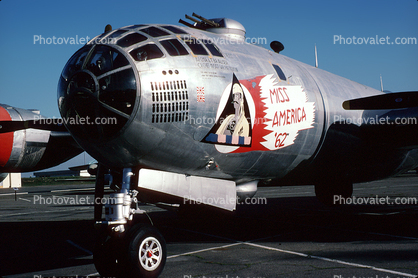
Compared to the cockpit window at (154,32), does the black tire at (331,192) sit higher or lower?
lower

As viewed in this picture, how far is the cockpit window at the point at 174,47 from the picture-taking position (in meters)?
6.81

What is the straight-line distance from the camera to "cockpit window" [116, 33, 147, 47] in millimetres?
6530

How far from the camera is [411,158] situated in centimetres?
1301

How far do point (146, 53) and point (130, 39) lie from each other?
0.40 meters

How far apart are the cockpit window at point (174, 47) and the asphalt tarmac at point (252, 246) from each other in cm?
364

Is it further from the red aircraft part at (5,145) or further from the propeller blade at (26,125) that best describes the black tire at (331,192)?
the red aircraft part at (5,145)

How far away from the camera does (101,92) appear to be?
612 centimetres

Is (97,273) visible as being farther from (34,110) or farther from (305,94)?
(34,110)

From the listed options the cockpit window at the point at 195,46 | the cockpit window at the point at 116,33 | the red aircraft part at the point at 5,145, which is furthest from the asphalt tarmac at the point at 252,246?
the cockpit window at the point at 116,33

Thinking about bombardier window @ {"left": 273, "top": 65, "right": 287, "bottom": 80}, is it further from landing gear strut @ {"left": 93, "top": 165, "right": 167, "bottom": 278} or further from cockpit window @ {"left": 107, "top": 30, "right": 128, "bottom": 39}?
landing gear strut @ {"left": 93, "top": 165, "right": 167, "bottom": 278}

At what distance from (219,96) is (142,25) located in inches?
75.0

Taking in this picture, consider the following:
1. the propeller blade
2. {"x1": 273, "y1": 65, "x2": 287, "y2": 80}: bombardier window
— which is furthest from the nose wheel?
the propeller blade

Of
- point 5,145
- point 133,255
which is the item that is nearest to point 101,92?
point 133,255

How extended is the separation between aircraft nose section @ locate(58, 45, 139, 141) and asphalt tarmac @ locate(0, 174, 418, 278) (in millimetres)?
2436
